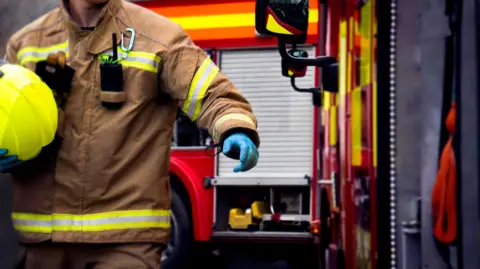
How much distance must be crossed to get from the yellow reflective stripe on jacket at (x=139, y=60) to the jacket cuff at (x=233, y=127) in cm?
33

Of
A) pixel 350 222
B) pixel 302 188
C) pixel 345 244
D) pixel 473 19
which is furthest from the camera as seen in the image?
pixel 302 188

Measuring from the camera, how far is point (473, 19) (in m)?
1.91

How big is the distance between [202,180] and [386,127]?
205 inches

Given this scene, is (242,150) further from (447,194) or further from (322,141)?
(322,141)

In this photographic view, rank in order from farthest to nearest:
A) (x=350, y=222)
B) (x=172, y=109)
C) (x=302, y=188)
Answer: (x=302, y=188), (x=350, y=222), (x=172, y=109)

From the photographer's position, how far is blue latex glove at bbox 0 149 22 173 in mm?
2717

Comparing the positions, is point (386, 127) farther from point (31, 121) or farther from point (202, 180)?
point (202, 180)

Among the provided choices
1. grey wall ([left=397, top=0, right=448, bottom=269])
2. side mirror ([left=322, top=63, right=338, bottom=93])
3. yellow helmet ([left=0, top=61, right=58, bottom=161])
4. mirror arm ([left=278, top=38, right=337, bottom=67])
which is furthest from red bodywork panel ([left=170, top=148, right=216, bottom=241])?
grey wall ([left=397, top=0, right=448, bottom=269])

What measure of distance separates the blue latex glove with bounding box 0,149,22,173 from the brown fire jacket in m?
0.13

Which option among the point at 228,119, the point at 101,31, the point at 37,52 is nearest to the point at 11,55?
the point at 37,52

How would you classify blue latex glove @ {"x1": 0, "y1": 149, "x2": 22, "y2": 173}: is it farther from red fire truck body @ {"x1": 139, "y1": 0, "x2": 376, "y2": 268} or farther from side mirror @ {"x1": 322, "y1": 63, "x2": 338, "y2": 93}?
red fire truck body @ {"x1": 139, "y1": 0, "x2": 376, "y2": 268}

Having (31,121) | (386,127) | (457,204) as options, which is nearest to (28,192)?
(31,121)

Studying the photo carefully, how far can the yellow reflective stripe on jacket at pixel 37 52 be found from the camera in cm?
295

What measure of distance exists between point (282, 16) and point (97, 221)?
2.94ft
